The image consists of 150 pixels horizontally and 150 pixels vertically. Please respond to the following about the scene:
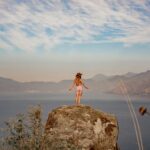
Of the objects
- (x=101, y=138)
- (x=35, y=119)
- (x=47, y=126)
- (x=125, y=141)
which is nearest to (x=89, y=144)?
(x=101, y=138)

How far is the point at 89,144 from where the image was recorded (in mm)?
23062

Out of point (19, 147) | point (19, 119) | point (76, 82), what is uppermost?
point (76, 82)

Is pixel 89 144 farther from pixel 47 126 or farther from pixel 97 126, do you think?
pixel 47 126

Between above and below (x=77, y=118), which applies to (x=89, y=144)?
below

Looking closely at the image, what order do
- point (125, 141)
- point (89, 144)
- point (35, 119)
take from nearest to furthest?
point (35, 119) < point (89, 144) < point (125, 141)

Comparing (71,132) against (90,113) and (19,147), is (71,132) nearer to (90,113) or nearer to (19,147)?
(90,113)

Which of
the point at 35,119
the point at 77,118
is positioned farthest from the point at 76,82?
the point at 35,119

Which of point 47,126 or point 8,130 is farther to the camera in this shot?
point 47,126

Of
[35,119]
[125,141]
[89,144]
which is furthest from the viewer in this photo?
[125,141]

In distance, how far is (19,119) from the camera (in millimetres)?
14414

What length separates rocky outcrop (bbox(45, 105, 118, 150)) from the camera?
76.1 ft

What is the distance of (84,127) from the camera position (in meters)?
23.6

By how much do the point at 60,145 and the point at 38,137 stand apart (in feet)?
4.00

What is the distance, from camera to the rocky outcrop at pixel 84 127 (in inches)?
913
